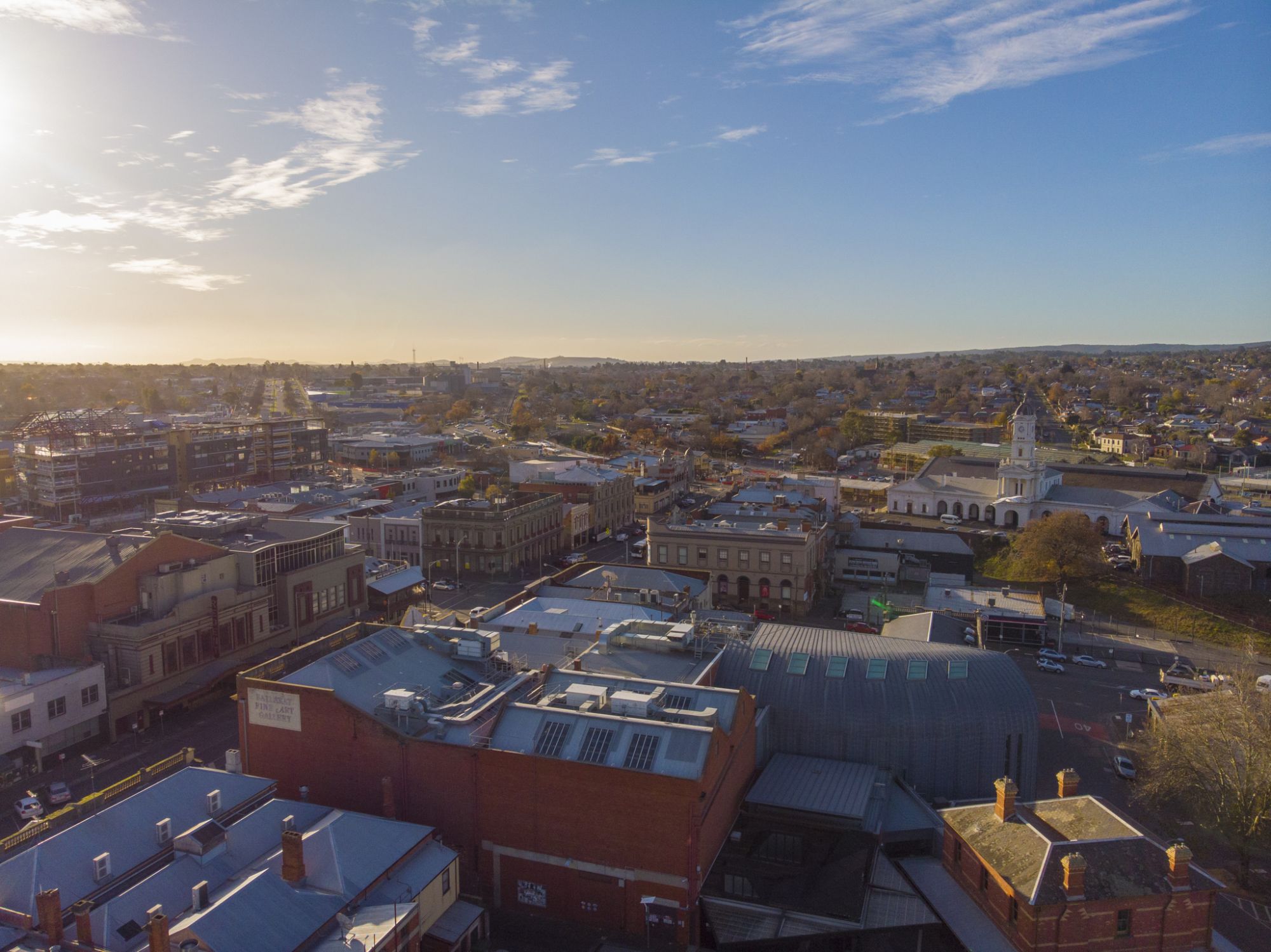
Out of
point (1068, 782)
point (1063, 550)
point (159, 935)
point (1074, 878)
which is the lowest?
point (1063, 550)

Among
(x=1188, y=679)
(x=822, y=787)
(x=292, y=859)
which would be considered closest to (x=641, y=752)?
(x=822, y=787)

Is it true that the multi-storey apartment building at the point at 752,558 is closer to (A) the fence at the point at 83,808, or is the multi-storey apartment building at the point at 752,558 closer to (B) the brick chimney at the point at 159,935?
(A) the fence at the point at 83,808

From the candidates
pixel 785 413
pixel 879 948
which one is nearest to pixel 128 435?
pixel 879 948

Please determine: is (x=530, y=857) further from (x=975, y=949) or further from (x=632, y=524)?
(x=632, y=524)

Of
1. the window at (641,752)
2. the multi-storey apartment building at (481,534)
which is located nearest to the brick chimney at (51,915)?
the window at (641,752)

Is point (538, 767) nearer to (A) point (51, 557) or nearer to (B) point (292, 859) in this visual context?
(B) point (292, 859)
